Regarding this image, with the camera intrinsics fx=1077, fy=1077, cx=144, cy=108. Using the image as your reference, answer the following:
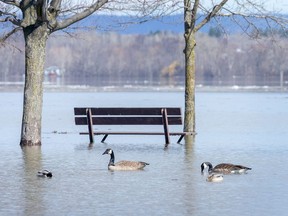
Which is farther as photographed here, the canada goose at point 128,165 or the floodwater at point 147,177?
the canada goose at point 128,165

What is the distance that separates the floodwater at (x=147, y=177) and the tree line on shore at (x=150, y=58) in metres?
117

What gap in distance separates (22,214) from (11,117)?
21598 millimetres

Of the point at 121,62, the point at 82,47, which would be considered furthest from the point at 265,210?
the point at 82,47

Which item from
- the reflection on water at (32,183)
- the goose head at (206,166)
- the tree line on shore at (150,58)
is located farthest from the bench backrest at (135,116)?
the tree line on shore at (150,58)

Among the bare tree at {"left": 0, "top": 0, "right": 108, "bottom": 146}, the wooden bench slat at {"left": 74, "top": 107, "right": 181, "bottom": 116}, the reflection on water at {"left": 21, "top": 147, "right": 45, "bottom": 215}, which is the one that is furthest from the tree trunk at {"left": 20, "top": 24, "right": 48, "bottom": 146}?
the wooden bench slat at {"left": 74, "top": 107, "right": 181, "bottom": 116}

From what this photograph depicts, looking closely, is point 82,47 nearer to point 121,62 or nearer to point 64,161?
point 121,62

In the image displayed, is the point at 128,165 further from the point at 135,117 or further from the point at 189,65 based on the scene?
the point at 189,65

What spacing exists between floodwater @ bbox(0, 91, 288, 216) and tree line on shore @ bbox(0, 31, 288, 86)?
384 feet

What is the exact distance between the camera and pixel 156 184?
51.5 ft

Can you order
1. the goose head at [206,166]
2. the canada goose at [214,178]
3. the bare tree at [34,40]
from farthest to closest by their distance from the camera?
the bare tree at [34,40] < the goose head at [206,166] < the canada goose at [214,178]

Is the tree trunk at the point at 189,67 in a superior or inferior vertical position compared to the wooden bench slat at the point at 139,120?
superior

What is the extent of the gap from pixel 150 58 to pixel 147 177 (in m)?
153

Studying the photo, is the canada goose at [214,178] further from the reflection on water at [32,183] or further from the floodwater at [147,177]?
the reflection on water at [32,183]

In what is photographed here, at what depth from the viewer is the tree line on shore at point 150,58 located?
15012 cm
